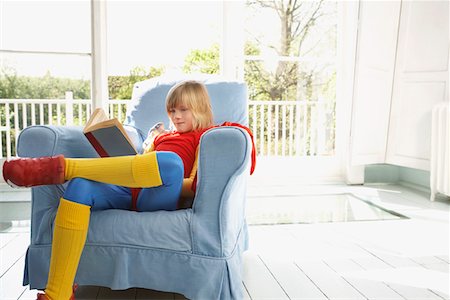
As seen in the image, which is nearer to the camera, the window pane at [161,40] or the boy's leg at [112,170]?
the boy's leg at [112,170]

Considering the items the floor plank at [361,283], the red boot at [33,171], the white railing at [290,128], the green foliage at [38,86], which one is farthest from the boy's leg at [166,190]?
the white railing at [290,128]

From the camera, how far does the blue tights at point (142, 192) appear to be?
141cm

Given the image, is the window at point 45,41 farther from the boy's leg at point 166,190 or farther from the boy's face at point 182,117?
the boy's leg at point 166,190

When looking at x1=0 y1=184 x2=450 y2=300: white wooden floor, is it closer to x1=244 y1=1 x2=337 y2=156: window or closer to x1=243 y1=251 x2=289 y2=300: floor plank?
x1=243 y1=251 x2=289 y2=300: floor plank

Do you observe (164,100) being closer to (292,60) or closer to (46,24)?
(46,24)

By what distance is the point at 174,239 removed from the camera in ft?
4.90

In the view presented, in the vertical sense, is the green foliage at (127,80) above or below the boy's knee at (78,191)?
above

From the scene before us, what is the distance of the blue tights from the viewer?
141 centimetres

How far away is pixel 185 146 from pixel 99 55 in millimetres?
2330

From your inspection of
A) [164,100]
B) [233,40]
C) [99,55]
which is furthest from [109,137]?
[233,40]

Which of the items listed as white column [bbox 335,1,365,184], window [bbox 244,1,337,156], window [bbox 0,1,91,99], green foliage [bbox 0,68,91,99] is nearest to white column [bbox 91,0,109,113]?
window [bbox 0,1,91,99]

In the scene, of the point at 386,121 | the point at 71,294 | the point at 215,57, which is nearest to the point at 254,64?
the point at 215,57

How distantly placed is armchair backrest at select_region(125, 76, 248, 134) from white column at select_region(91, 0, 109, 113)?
5.30 feet

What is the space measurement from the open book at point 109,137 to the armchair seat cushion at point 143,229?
0.67ft
